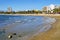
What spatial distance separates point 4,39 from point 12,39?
0.64 m

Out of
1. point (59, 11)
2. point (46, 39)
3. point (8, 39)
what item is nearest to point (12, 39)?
point (8, 39)

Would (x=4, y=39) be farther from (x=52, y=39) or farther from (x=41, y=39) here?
(x=52, y=39)

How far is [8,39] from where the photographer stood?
1302cm

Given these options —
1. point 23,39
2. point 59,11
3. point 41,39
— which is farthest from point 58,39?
point 59,11

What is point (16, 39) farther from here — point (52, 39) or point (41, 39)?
point (52, 39)

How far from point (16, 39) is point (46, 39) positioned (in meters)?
2.47

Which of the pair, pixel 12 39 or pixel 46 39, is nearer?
pixel 46 39

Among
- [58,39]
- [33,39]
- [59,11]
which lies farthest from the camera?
[59,11]

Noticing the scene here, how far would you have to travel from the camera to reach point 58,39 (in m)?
12.0

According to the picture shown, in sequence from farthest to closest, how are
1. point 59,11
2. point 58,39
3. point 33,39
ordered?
point 59,11
point 33,39
point 58,39

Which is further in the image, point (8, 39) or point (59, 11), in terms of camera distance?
point (59, 11)

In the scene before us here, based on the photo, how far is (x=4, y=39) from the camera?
13.0 meters

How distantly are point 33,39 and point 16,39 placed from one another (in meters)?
1.39

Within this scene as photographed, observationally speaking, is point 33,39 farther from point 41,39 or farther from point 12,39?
point 12,39
